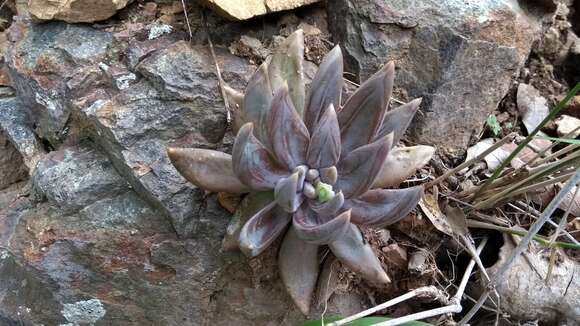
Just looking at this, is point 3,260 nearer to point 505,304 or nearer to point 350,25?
point 350,25

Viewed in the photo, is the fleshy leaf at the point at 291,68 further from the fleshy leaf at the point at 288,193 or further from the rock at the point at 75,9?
the rock at the point at 75,9

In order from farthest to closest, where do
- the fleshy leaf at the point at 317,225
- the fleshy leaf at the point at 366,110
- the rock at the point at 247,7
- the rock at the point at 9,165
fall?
the rock at the point at 9,165, the rock at the point at 247,7, the fleshy leaf at the point at 366,110, the fleshy leaf at the point at 317,225

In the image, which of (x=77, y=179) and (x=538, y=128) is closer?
(x=538, y=128)

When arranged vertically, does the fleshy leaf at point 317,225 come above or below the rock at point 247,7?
below

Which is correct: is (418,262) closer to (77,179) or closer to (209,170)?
(209,170)

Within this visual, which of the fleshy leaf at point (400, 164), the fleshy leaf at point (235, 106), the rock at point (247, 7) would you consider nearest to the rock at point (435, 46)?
the rock at point (247, 7)

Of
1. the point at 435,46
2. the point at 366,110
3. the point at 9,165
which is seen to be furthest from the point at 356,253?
the point at 9,165

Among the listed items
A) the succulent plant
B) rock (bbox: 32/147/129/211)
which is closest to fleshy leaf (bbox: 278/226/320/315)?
the succulent plant

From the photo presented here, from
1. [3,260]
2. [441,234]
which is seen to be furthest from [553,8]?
[3,260]
